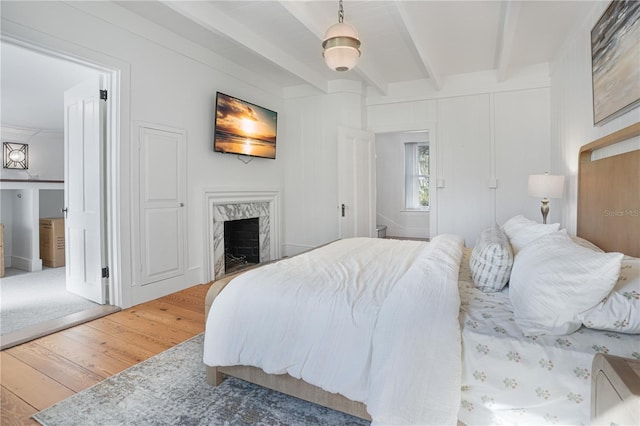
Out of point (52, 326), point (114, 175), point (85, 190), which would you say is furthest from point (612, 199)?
point (85, 190)

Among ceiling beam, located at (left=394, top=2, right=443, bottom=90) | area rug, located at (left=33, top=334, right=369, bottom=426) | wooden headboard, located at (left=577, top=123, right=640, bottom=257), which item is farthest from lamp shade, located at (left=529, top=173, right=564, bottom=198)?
area rug, located at (left=33, top=334, right=369, bottom=426)

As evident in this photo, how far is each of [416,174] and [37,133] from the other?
25.0 feet

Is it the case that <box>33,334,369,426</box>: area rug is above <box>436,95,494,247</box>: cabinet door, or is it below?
below

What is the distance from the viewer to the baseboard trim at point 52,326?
232 cm

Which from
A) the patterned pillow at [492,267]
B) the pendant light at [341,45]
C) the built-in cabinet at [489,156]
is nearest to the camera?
the patterned pillow at [492,267]

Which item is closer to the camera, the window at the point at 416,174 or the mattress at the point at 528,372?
the mattress at the point at 528,372

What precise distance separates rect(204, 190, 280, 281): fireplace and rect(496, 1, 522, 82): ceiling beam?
3.32 meters

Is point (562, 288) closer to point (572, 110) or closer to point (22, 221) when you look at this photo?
point (572, 110)

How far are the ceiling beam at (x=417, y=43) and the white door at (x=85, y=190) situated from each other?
9.09 feet

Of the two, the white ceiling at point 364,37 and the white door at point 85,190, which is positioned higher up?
the white ceiling at point 364,37

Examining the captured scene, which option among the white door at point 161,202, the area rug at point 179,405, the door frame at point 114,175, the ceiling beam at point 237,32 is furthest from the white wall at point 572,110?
the door frame at point 114,175

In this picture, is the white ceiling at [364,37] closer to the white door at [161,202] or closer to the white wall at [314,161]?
the white wall at [314,161]

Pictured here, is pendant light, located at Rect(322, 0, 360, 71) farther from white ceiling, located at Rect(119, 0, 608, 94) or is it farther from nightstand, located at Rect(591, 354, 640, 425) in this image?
nightstand, located at Rect(591, 354, 640, 425)

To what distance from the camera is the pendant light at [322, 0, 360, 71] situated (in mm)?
2139
